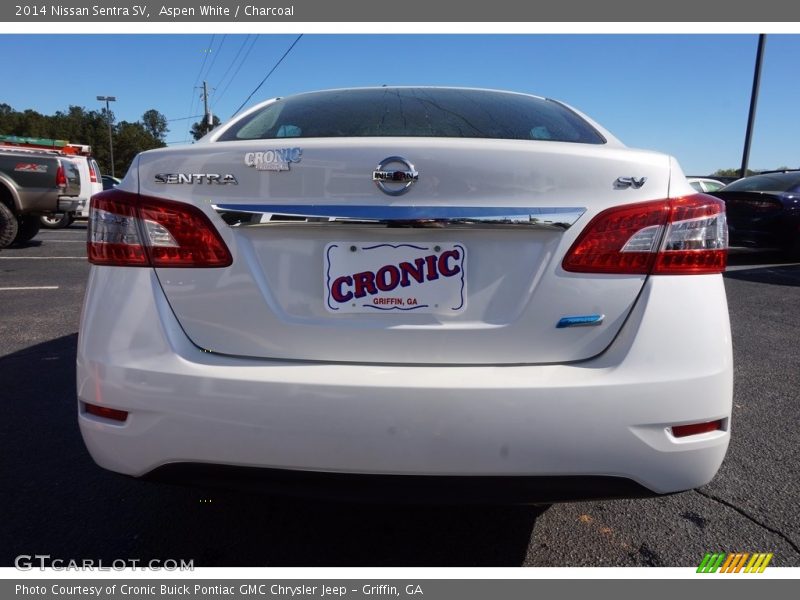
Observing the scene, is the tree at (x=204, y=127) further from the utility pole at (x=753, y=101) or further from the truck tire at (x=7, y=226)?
the utility pole at (x=753, y=101)

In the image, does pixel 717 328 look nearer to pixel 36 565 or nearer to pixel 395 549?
pixel 395 549

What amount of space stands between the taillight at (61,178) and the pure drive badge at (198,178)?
1040cm

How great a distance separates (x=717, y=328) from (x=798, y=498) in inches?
47.4

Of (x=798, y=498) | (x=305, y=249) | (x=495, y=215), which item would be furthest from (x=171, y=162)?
(x=798, y=498)

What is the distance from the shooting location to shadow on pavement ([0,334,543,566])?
194cm

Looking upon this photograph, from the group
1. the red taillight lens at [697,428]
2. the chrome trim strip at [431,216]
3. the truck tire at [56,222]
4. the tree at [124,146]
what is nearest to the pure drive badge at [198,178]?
the chrome trim strip at [431,216]

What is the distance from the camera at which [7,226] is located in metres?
10.1

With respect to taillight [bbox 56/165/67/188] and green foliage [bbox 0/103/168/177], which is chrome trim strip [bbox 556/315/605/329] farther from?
green foliage [bbox 0/103/168/177]

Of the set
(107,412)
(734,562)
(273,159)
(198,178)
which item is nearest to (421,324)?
(273,159)

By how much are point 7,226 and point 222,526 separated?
10262 millimetres

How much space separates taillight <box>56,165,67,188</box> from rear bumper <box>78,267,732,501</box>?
10.4 metres

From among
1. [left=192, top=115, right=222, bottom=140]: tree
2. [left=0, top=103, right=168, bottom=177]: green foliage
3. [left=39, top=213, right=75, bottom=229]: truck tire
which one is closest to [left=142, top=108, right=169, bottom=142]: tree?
[left=0, top=103, right=168, bottom=177]: green foliage

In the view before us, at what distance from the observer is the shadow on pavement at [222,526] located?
1937mm

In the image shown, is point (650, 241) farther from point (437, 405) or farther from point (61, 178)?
point (61, 178)
